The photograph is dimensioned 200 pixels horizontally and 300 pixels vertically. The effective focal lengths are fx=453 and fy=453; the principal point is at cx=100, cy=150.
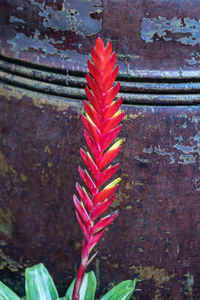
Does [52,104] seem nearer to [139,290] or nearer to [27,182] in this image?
[27,182]

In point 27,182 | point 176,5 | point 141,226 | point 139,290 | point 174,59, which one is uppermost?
point 176,5

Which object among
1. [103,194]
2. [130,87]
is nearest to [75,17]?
[130,87]

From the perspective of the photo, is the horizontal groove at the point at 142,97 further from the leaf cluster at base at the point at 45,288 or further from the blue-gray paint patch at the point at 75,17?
the leaf cluster at base at the point at 45,288

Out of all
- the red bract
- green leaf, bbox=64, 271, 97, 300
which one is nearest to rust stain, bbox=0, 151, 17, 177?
green leaf, bbox=64, 271, 97, 300

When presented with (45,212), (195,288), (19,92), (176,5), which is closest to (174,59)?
(176,5)

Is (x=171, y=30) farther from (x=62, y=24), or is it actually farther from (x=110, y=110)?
(x=110, y=110)

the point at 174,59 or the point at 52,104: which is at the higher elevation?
the point at 174,59
